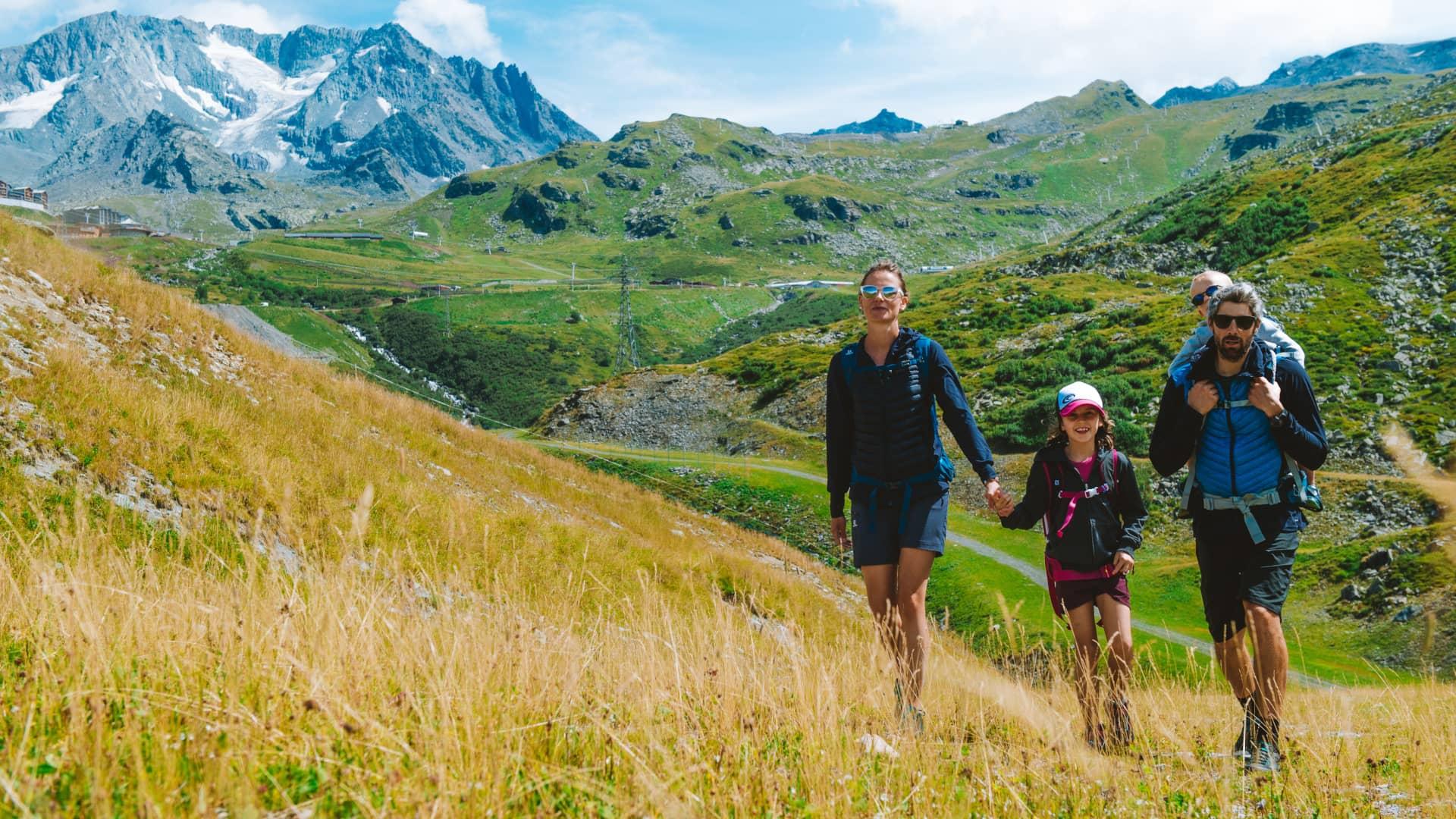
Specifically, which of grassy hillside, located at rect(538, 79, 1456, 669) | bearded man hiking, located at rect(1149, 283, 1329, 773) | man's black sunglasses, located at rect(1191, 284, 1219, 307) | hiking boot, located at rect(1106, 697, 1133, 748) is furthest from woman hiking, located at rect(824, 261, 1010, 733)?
grassy hillside, located at rect(538, 79, 1456, 669)

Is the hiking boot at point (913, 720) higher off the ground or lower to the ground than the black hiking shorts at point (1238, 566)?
lower

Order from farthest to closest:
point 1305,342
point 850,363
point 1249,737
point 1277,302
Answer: point 1277,302, point 1305,342, point 850,363, point 1249,737

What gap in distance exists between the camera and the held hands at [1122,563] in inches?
216

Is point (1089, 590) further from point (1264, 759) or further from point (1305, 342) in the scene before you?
point (1305, 342)

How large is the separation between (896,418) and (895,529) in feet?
2.53

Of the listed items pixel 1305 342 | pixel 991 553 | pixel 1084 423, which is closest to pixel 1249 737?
pixel 1084 423

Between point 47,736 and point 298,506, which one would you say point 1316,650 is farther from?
point 47,736

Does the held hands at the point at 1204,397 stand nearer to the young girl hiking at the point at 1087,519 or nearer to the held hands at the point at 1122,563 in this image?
the young girl hiking at the point at 1087,519

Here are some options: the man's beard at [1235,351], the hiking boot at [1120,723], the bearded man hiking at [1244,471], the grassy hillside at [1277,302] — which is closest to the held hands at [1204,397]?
the bearded man hiking at [1244,471]

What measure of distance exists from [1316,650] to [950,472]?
74.6 feet

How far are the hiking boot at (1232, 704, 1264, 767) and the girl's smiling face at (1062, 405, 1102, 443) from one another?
1899mm

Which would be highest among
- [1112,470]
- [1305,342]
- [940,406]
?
[940,406]

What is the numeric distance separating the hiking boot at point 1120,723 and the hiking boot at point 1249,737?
0.54 metres

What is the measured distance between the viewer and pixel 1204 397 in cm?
529
